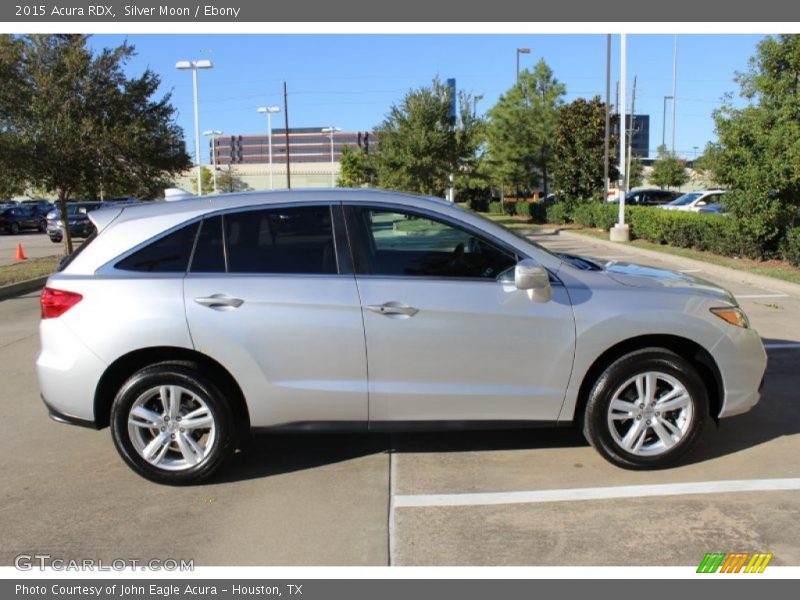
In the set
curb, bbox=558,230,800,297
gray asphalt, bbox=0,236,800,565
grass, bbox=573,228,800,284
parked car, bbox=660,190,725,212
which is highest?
parked car, bbox=660,190,725,212

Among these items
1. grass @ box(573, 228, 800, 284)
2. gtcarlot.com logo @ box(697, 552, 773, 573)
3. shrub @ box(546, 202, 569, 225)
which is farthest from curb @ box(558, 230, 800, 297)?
shrub @ box(546, 202, 569, 225)

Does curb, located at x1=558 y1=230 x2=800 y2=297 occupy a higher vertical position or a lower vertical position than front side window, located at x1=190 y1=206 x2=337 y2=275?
lower

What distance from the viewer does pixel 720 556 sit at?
3.36 metres

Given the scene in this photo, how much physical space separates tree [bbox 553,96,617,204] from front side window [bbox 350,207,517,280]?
26501 mm

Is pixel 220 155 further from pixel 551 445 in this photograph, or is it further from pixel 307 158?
pixel 551 445

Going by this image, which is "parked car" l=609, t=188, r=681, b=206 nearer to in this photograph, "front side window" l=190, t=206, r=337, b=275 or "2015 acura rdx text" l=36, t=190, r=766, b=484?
"2015 acura rdx text" l=36, t=190, r=766, b=484

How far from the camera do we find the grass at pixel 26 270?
15047 millimetres

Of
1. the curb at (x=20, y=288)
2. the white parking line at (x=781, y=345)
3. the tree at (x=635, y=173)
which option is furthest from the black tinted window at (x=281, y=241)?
the tree at (x=635, y=173)

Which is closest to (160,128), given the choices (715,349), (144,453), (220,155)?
(144,453)

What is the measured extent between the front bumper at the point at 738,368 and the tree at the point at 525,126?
100 feet

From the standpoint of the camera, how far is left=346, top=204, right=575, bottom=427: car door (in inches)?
162

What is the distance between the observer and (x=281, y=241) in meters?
4.28

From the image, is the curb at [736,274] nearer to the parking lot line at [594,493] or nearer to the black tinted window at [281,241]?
the parking lot line at [594,493]

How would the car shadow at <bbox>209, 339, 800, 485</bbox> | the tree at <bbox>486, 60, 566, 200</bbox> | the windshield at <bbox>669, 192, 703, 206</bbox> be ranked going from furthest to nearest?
the tree at <bbox>486, 60, 566, 200</bbox> < the windshield at <bbox>669, 192, 703, 206</bbox> < the car shadow at <bbox>209, 339, 800, 485</bbox>
